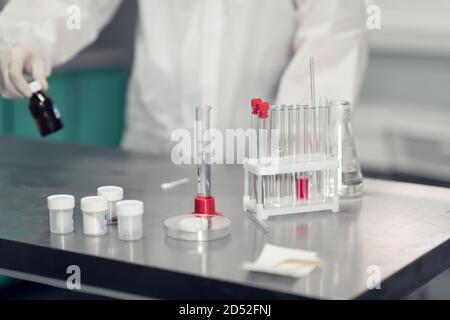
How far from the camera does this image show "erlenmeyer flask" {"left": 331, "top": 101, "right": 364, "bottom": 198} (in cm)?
173

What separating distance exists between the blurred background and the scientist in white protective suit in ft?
2.16

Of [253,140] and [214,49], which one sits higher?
[214,49]

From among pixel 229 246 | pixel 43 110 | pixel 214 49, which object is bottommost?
pixel 229 246

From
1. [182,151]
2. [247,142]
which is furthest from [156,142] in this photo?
[247,142]

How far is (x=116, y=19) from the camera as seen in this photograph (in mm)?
3686

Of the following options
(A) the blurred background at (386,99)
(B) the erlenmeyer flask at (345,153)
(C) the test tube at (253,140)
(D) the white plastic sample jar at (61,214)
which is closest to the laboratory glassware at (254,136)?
(C) the test tube at (253,140)

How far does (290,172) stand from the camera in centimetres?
154

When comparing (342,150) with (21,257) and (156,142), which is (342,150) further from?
(156,142)

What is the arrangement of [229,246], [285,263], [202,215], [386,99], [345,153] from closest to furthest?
[285,263]
[229,246]
[202,215]
[345,153]
[386,99]

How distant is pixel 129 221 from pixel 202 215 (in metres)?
0.16

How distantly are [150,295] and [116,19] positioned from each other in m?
2.57

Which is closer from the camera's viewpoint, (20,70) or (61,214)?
(61,214)

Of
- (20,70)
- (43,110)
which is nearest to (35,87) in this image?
(43,110)

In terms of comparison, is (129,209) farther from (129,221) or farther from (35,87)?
(35,87)
